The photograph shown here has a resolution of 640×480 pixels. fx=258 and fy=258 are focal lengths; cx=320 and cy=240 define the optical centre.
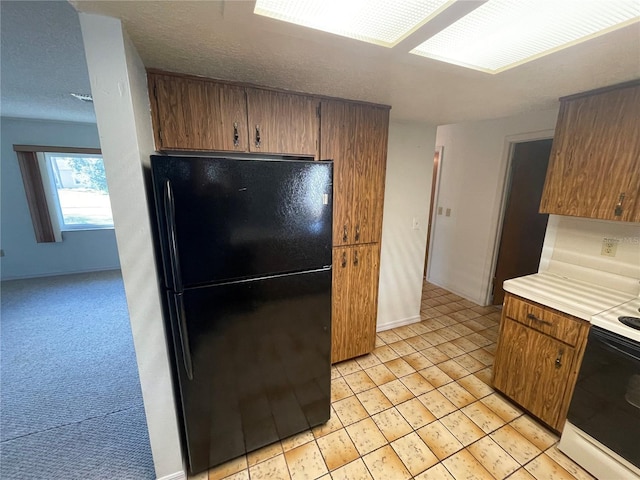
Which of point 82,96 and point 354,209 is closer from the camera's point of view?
point 354,209

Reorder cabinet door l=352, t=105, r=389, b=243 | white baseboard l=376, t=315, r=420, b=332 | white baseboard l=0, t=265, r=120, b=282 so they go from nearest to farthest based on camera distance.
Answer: cabinet door l=352, t=105, r=389, b=243
white baseboard l=376, t=315, r=420, b=332
white baseboard l=0, t=265, r=120, b=282

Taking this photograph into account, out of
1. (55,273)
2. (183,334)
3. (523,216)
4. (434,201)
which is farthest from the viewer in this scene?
(55,273)

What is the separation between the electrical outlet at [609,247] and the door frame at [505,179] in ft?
4.43

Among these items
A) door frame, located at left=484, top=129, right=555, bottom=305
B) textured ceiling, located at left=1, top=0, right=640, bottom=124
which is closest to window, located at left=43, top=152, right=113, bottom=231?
textured ceiling, located at left=1, top=0, right=640, bottom=124

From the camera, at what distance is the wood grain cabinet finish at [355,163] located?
1842 millimetres

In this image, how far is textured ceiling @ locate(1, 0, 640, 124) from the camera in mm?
981

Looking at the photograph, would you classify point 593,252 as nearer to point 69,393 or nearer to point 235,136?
point 235,136

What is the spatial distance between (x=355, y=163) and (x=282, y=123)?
618 millimetres

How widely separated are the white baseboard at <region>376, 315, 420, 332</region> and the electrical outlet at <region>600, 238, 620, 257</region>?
1.73 metres

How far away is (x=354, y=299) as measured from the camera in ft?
7.15

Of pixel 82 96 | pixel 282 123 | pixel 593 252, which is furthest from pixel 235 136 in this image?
pixel 593 252

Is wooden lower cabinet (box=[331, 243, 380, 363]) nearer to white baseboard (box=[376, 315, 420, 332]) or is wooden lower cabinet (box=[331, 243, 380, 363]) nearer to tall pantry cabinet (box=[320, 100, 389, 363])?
tall pantry cabinet (box=[320, 100, 389, 363])

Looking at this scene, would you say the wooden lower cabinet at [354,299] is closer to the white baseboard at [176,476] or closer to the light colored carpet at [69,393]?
the white baseboard at [176,476]

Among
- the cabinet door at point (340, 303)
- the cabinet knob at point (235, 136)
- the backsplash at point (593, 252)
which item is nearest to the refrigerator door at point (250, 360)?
the cabinet door at point (340, 303)
